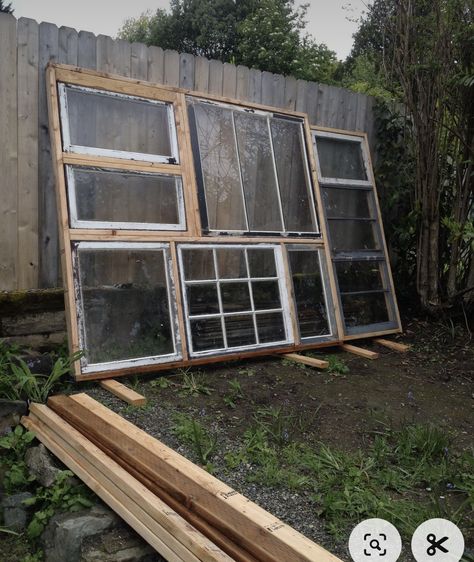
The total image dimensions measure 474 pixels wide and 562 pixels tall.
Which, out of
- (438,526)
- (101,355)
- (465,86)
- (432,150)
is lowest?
(438,526)

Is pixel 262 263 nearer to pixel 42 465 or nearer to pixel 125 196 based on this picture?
pixel 125 196

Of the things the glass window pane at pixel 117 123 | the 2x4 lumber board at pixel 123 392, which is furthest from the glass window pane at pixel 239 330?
the glass window pane at pixel 117 123

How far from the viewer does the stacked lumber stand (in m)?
1.76

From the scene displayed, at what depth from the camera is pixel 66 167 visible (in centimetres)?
342

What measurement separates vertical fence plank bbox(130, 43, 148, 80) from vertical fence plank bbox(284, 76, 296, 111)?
1.33 metres

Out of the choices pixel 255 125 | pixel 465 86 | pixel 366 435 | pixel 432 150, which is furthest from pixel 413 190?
pixel 366 435

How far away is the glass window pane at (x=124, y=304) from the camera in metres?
3.32

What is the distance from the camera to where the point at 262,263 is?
163 inches

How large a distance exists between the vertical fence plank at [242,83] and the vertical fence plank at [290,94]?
1.36 feet

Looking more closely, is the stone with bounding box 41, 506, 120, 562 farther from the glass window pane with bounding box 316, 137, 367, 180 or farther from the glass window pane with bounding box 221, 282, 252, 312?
the glass window pane with bounding box 316, 137, 367, 180

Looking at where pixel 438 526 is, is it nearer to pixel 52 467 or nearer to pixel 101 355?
pixel 52 467

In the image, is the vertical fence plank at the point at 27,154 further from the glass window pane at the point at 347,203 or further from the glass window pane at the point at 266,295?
the glass window pane at the point at 347,203

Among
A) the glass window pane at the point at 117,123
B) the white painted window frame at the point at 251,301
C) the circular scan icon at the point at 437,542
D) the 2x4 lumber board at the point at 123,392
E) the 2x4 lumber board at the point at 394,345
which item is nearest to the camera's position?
the circular scan icon at the point at 437,542

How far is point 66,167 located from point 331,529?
2644 mm
